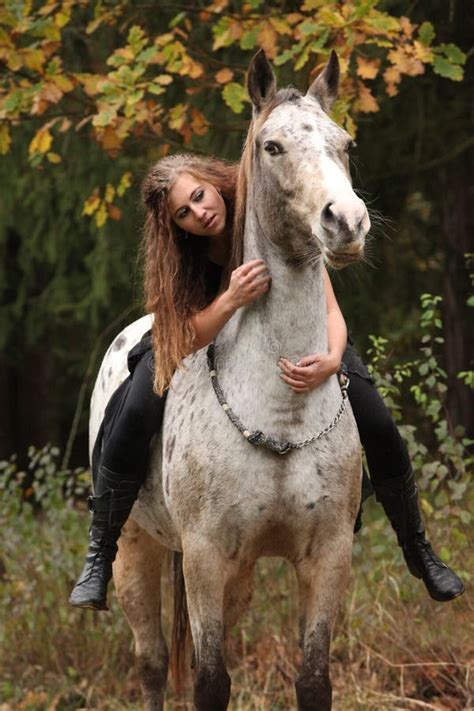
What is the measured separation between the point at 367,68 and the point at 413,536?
2671mm

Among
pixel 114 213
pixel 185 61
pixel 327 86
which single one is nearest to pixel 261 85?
pixel 327 86

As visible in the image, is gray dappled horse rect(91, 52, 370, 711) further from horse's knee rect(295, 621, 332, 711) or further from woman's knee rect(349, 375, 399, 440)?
woman's knee rect(349, 375, 399, 440)

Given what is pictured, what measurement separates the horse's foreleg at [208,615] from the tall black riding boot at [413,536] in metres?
0.83

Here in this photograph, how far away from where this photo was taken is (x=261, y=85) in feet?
13.3

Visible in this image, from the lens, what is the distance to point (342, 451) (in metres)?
4.17

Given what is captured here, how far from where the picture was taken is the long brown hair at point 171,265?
4.31 metres

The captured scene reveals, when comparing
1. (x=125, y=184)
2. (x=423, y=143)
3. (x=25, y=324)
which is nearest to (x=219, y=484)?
(x=125, y=184)

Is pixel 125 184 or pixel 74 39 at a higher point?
pixel 74 39

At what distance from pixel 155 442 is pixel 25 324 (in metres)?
7.24

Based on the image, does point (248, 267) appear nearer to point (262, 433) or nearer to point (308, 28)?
point (262, 433)

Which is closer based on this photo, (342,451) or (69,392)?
(342,451)

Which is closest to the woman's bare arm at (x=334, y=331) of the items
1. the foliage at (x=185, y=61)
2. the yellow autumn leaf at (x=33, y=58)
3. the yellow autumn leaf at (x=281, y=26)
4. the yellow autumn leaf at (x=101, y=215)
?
the foliage at (x=185, y=61)

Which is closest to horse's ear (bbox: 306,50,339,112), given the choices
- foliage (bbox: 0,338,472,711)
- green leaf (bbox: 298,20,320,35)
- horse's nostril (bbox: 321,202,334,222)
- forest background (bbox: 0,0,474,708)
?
horse's nostril (bbox: 321,202,334,222)

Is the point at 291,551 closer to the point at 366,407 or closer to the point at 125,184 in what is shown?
the point at 366,407
